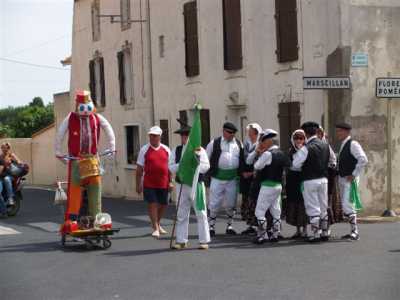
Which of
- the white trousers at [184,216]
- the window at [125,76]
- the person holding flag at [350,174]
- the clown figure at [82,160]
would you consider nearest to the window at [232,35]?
the window at [125,76]

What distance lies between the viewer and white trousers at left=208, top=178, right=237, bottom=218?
1361 centimetres

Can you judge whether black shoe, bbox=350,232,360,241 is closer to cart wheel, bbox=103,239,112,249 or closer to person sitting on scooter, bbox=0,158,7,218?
cart wheel, bbox=103,239,112,249

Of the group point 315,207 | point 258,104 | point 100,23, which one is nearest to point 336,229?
point 315,207

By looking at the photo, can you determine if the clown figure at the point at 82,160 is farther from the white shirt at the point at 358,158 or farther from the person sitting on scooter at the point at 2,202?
the person sitting on scooter at the point at 2,202

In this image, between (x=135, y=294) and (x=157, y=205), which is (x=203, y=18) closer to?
(x=157, y=205)

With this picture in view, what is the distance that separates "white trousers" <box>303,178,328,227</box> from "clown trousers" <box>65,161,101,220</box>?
299 centimetres

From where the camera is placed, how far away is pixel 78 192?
40.6 ft

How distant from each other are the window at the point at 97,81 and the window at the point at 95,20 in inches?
33.2

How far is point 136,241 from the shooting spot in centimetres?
1330

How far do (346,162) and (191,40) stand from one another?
11.7 m

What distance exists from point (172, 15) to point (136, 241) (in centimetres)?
1284

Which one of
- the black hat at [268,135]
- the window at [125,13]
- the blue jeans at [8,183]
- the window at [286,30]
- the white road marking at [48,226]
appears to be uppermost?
the window at [125,13]

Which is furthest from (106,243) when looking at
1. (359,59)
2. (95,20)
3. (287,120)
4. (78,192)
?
(95,20)

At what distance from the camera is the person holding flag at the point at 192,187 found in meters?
11.9
